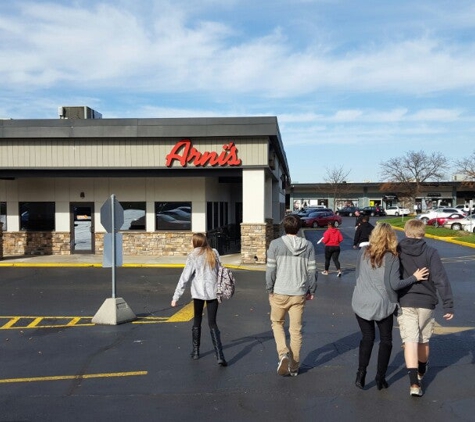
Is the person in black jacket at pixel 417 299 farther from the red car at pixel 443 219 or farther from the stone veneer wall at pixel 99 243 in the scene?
the red car at pixel 443 219

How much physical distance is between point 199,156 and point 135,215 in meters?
4.23

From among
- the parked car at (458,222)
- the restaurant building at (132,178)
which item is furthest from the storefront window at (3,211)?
the parked car at (458,222)

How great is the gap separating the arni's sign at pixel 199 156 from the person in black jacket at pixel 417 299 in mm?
11297

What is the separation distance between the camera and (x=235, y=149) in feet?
53.5

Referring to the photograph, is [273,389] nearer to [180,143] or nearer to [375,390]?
[375,390]

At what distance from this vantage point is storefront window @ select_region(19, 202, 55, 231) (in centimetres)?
1948

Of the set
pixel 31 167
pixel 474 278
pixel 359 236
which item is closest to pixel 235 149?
pixel 359 236

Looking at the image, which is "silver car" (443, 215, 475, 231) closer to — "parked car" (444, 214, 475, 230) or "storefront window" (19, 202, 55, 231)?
"parked car" (444, 214, 475, 230)

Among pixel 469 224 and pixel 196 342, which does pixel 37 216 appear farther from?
pixel 469 224

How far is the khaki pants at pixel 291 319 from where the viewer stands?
18.8 feet

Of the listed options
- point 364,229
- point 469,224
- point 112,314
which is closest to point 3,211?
point 112,314

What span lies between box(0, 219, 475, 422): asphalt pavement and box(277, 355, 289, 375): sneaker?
0.10 m

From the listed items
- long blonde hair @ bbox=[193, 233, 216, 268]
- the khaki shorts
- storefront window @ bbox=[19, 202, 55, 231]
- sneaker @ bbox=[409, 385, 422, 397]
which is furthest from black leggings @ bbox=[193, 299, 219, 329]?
storefront window @ bbox=[19, 202, 55, 231]

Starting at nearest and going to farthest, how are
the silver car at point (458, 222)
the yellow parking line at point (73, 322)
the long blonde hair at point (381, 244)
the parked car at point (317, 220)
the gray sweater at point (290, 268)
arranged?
1. the long blonde hair at point (381, 244)
2. the gray sweater at point (290, 268)
3. the yellow parking line at point (73, 322)
4. the silver car at point (458, 222)
5. the parked car at point (317, 220)
